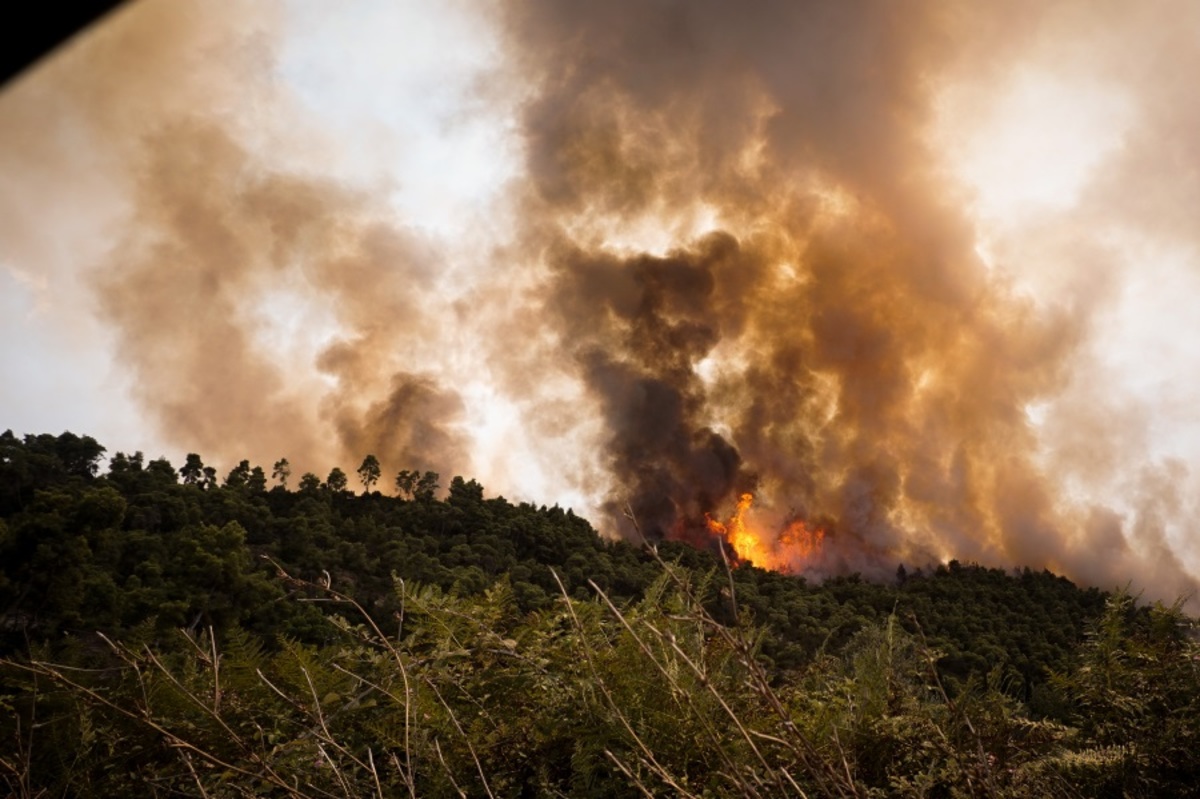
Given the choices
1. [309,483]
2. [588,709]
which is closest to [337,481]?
[309,483]

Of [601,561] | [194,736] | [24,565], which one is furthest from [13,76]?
[601,561]

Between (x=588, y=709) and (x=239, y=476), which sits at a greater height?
(x=239, y=476)

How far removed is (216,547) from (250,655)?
4153 cm

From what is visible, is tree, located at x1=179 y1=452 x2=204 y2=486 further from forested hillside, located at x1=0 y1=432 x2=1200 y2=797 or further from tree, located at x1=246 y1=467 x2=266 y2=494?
forested hillside, located at x1=0 y1=432 x2=1200 y2=797

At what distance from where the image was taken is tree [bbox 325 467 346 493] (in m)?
94.3

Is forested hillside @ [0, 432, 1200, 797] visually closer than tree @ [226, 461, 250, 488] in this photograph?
Yes

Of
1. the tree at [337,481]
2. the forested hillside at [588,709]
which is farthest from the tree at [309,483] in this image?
the forested hillside at [588,709]

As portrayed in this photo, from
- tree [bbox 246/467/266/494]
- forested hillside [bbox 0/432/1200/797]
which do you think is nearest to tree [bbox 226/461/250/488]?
tree [bbox 246/467/266/494]

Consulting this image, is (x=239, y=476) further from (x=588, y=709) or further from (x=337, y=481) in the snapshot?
(x=588, y=709)

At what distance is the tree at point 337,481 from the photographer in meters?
94.3

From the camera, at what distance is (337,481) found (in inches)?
3770

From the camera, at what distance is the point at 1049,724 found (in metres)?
3.04

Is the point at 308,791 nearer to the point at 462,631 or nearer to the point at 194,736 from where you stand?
the point at 194,736

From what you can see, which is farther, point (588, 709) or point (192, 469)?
point (192, 469)
